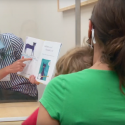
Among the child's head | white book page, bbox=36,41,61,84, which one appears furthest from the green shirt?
white book page, bbox=36,41,61,84

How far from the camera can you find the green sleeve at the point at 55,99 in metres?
0.49

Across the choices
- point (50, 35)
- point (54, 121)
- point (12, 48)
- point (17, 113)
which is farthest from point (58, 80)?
point (50, 35)

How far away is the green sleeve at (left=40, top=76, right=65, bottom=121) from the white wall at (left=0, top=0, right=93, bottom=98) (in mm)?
1036

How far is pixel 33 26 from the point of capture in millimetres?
1623

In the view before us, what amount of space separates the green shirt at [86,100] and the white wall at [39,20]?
1.04 metres

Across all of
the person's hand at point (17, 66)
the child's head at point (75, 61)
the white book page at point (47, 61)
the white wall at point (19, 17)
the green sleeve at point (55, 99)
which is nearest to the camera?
the green sleeve at point (55, 99)

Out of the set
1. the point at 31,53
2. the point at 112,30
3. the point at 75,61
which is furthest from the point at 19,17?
the point at 112,30

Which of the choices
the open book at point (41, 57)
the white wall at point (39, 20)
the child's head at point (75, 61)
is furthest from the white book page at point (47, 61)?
the white wall at point (39, 20)

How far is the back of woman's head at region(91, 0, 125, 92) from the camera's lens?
0.50 m

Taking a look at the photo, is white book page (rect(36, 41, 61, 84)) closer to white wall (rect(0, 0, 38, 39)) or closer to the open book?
the open book

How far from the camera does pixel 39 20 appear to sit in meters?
1.63

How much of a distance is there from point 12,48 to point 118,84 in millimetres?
851

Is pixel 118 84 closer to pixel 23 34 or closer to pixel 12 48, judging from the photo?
pixel 12 48

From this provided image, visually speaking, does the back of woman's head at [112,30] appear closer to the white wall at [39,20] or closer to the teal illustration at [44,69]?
the teal illustration at [44,69]
